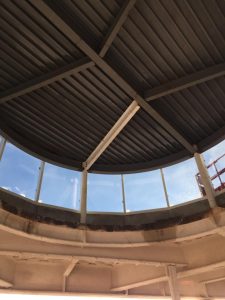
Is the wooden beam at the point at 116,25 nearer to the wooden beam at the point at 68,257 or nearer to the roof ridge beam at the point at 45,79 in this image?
the roof ridge beam at the point at 45,79

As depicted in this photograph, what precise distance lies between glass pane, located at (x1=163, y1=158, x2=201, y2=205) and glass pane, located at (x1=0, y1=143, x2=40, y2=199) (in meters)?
5.92

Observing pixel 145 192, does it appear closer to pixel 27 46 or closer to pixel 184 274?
pixel 184 274

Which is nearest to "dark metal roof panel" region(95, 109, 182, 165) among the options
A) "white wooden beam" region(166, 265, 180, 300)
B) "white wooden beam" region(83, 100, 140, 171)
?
"white wooden beam" region(83, 100, 140, 171)

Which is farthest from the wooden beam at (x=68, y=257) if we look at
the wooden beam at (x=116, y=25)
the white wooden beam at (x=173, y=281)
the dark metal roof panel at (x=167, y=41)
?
the wooden beam at (x=116, y=25)

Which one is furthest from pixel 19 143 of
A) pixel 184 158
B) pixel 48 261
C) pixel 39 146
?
pixel 184 158

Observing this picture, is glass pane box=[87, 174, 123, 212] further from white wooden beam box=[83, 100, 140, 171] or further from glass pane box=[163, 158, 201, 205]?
glass pane box=[163, 158, 201, 205]

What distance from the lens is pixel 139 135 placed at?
13.4 meters

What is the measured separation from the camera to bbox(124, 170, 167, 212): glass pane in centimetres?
1283

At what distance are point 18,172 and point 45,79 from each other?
3.94 metres

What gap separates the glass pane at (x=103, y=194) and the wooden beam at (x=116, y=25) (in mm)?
6080

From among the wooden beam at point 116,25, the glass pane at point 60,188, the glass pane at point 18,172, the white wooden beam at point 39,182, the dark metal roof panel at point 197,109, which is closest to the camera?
the wooden beam at point 116,25

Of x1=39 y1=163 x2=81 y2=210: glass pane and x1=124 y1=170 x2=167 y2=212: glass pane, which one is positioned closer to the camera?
x1=39 y1=163 x2=81 y2=210: glass pane

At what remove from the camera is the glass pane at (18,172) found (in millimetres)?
11203

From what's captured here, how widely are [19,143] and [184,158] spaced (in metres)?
7.56
